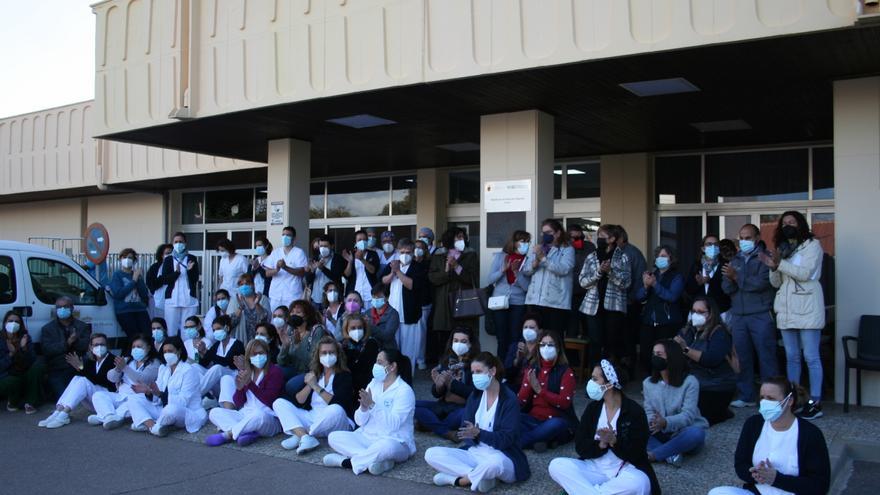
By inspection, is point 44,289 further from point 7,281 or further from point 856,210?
point 856,210

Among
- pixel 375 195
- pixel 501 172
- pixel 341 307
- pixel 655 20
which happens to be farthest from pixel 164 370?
pixel 375 195

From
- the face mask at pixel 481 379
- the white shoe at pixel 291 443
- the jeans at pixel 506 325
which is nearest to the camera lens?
the face mask at pixel 481 379

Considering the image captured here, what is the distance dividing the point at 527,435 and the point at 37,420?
584 cm

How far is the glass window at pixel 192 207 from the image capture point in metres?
21.2

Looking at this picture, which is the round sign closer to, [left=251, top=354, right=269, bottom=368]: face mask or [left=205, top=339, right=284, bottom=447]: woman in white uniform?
[left=205, top=339, right=284, bottom=447]: woman in white uniform

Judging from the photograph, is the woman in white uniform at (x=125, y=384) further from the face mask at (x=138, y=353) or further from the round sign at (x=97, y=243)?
the round sign at (x=97, y=243)

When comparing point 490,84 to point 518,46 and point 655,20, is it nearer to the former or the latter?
point 518,46

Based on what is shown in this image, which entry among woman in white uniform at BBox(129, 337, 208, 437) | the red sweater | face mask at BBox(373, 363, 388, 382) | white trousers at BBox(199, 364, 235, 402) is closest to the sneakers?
the red sweater

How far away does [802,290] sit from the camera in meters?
8.27

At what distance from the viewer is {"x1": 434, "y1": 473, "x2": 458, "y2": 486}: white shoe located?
629 cm

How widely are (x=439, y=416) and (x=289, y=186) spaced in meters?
6.27

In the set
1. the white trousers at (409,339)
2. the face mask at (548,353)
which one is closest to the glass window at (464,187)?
the white trousers at (409,339)

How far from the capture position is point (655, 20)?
791cm

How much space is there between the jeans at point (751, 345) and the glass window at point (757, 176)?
173 inches
